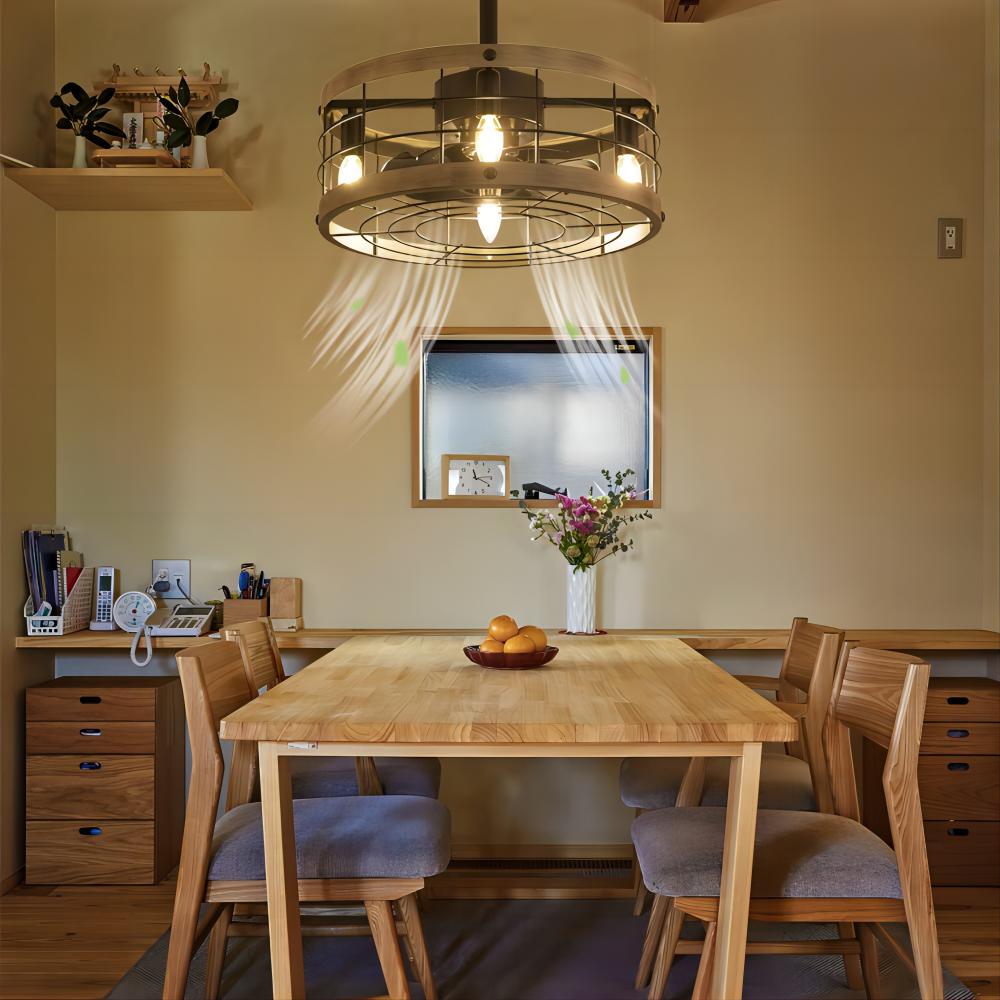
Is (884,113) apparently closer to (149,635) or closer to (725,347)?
(725,347)

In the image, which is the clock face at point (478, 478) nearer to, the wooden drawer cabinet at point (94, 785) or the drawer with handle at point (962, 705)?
the wooden drawer cabinet at point (94, 785)

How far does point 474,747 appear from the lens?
1.82m

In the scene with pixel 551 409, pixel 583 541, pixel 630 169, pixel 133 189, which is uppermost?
pixel 133 189

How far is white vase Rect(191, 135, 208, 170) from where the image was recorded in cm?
345

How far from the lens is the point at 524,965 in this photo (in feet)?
8.72

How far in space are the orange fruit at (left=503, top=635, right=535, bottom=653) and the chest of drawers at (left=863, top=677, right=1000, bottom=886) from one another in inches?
60.9

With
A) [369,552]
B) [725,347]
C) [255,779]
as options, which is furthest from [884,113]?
[255,779]

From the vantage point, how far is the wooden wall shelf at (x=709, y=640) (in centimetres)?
329

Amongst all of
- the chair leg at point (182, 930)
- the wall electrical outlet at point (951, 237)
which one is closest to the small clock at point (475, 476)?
the wall electrical outlet at point (951, 237)

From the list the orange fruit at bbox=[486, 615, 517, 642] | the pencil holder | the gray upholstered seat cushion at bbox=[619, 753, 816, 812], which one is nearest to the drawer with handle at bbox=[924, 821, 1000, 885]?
the gray upholstered seat cushion at bbox=[619, 753, 816, 812]

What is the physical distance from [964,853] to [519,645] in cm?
184

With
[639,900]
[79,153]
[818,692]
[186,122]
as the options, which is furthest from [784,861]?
[79,153]

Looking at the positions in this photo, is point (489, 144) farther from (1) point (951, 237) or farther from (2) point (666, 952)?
(1) point (951, 237)

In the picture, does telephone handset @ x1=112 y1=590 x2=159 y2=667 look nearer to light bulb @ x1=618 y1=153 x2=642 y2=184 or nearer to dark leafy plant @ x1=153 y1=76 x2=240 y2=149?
dark leafy plant @ x1=153 y1=76 x2=240 y2=149
